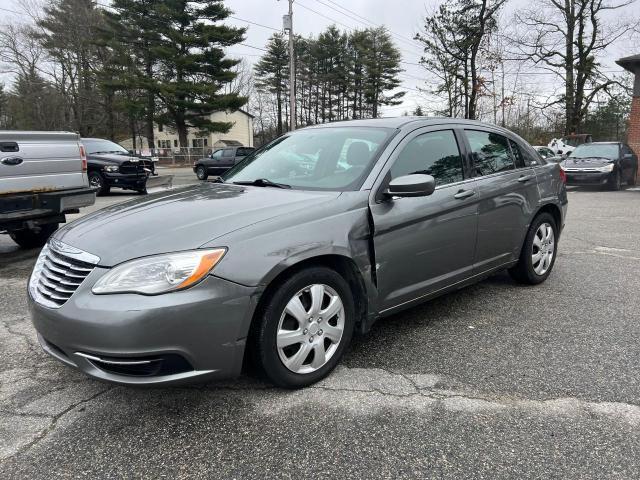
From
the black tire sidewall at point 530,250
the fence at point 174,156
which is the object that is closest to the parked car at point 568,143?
the black tire sidewall at point 530,250

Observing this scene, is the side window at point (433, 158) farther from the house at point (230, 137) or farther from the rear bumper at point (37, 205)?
the house at point (230, 137)

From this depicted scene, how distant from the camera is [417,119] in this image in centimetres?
373

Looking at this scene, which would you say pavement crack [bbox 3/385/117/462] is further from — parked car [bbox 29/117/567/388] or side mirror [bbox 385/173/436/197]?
side mirror [bbox 385/173/436/197]

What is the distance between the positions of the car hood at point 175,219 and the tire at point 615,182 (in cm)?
1524

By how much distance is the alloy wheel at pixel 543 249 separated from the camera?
4.67 metres

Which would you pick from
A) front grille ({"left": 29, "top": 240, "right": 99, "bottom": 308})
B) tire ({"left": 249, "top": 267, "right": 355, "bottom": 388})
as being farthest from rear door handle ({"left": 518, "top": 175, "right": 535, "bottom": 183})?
front grille ({"left": 29, "top": 240, "right": 99, "bottom": 308})

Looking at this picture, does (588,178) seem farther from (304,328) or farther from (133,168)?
(304,328)

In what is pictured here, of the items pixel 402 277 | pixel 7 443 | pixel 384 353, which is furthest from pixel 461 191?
pixel 7 443

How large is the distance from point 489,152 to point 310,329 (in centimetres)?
243

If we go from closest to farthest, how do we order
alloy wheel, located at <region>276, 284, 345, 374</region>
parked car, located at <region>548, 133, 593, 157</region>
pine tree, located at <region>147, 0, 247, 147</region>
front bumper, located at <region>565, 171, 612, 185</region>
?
alloy wheel, located at <region>276, 284, 345, 374</region> < front bumper, located at <region>565, 171, 612, 185</region> < parked car, located at <region>548, 133, 593, 157</region> < pine tree, located at <region>147, 0, 247, 147</region>

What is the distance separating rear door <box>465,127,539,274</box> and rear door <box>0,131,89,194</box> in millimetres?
4759

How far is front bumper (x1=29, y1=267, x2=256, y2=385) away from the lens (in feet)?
7.34

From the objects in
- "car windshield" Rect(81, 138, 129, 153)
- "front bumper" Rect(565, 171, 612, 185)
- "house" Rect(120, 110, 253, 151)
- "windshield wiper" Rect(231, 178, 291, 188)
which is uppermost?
"house" Rect(120, 110, 253, 151)

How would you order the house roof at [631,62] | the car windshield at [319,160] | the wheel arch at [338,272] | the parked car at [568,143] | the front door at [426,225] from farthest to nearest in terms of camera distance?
the parked car at [568,143] → the house roof at [631,62] → the car windshield at [319,160] → the front door at [426,225] → the wheel arch at [338,272]
